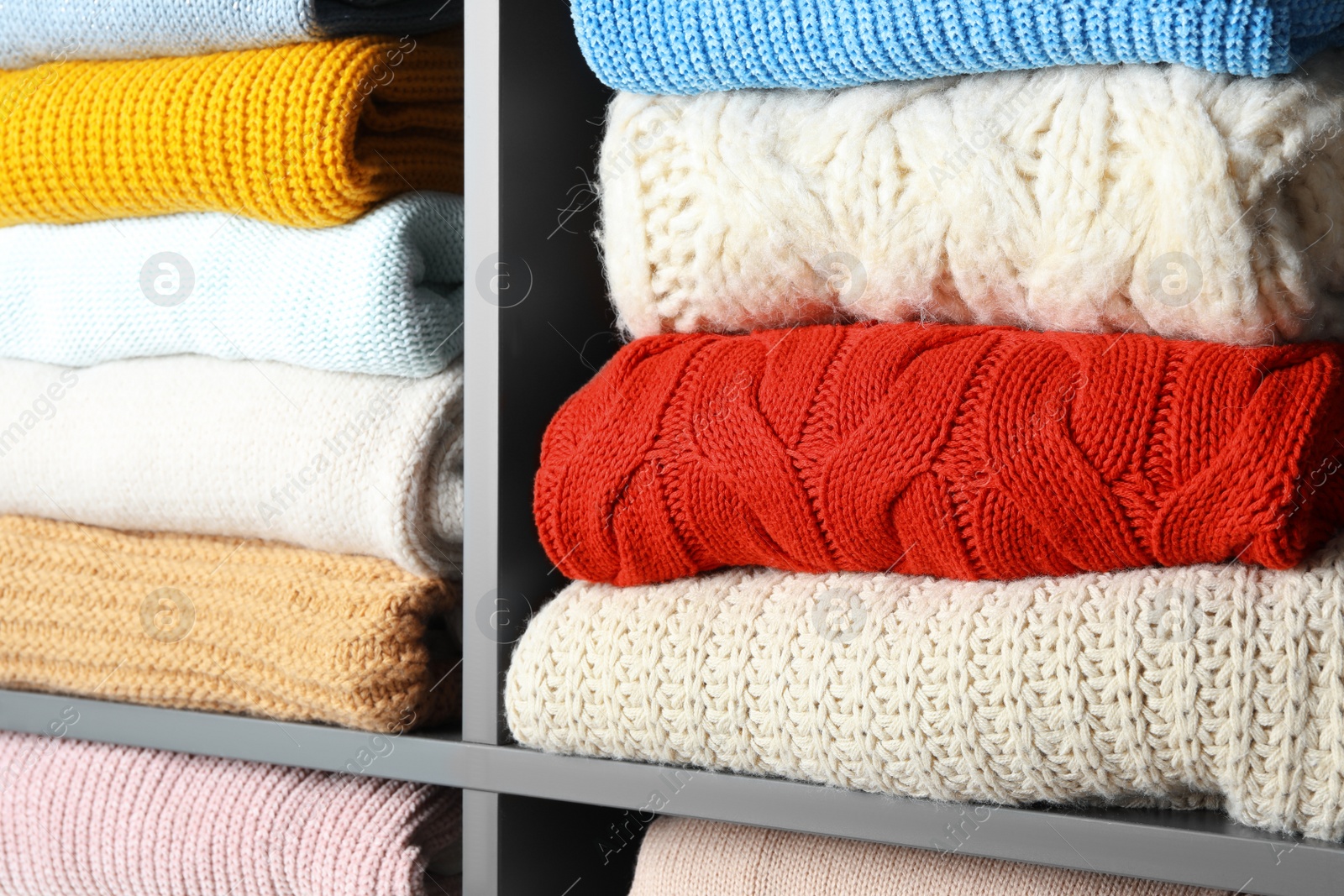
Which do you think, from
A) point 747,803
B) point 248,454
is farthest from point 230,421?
point 747,803

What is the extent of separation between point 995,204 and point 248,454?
16.1 inches

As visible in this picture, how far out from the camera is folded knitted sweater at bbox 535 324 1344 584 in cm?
46

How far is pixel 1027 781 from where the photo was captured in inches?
19.7

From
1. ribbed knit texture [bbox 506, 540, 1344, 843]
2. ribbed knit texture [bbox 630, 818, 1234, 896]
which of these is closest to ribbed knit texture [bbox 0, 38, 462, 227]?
ribbed knit texture [bbox 506, 540, 1344, 843]

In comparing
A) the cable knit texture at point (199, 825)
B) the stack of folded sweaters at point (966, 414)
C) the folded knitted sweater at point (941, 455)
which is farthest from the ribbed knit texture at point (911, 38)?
the cable knit texture at point (199, 825)

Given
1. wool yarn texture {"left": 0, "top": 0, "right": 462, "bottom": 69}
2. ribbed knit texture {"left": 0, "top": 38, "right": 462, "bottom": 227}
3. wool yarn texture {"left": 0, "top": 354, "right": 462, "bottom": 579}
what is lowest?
wool yarn texture {"left": 0, "top": 354, "right": 462, "bottom": 579}

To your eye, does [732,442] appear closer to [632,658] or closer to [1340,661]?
[632,658]

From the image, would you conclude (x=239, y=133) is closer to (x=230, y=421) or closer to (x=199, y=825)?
(x=230, y=421)

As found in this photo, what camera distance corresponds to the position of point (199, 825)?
670mm

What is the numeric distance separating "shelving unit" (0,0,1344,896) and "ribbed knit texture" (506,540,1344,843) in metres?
0.01

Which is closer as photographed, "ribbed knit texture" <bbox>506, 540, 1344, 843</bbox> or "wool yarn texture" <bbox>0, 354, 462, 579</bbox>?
"ribbed knit texture" <bbox>506, 540, 1344, 843</bbox>

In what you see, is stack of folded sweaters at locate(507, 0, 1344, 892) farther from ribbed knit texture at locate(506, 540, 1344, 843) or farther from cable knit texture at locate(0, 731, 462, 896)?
cable knit texture at locate(0, 731, 462, 896)

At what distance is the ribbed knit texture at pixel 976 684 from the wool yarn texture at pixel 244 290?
0.17 metres

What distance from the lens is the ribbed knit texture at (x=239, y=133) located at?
2.06ft
